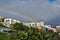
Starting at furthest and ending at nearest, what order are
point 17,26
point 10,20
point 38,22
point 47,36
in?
point 38,22 → point 10,20 → point 17,26 → point 47,36

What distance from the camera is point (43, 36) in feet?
99.3

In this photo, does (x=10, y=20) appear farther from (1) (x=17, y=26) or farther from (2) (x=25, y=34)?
(2) (x=25, y=34)

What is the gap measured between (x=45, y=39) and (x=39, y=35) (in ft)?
2.88

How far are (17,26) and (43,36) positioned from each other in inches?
2095

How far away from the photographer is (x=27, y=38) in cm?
3111

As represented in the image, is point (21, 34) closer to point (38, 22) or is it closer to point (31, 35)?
point (31, 35)

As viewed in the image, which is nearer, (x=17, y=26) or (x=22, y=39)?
(x=22, y=39)

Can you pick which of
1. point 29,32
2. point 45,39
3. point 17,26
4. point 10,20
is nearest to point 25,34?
point 29,32

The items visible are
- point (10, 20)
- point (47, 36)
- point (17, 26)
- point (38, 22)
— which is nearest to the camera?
point (47, 36)

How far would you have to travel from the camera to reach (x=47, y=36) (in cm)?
3011

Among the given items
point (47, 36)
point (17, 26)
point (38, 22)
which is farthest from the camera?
point (38, 22)

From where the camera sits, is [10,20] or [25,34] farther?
[10,20]

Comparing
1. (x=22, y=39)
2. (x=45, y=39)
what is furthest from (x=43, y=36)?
(x=22, y=39)

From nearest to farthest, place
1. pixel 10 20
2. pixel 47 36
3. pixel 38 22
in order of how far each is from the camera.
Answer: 1. pixel 47 36
2. pixel 10 20
3. pixel 38 22
